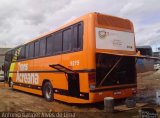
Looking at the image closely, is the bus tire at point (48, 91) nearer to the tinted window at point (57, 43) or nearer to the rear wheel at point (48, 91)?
the rear wheel at point (48, 91)

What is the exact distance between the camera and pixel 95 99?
10.1m

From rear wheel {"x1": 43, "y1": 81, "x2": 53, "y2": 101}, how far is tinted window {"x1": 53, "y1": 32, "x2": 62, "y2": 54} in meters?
1.80

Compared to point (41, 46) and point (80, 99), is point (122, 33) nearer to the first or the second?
point (80, 99)

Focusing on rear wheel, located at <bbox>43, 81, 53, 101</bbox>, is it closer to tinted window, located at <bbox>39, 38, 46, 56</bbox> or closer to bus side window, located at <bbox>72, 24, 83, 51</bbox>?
tinted window, located at <bbox>39, 38, 46, 56</bbox>

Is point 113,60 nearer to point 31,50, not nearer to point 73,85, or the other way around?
point 73,85

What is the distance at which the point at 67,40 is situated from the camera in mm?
11680

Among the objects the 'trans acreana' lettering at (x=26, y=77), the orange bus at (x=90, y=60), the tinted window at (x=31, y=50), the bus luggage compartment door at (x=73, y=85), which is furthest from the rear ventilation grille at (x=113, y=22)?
the tinted window at (x=31, y=50)

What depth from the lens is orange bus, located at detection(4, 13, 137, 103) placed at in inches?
403

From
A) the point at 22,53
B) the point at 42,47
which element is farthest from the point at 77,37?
the point at 22,53

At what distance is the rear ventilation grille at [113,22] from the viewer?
10.8m

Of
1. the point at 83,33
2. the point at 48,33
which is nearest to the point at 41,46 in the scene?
the point at 48,33

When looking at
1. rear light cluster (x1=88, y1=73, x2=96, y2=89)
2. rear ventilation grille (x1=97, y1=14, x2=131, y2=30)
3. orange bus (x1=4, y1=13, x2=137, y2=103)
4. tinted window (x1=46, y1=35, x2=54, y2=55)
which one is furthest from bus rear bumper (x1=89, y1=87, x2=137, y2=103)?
tinted window (x1=46, y1=35, x2=54, y2=55)

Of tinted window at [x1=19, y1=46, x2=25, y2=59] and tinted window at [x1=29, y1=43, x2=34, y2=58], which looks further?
tinted window at [x1=19, y1=46, x2=25, y2=59]

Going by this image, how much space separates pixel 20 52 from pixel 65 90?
25.2 feet
